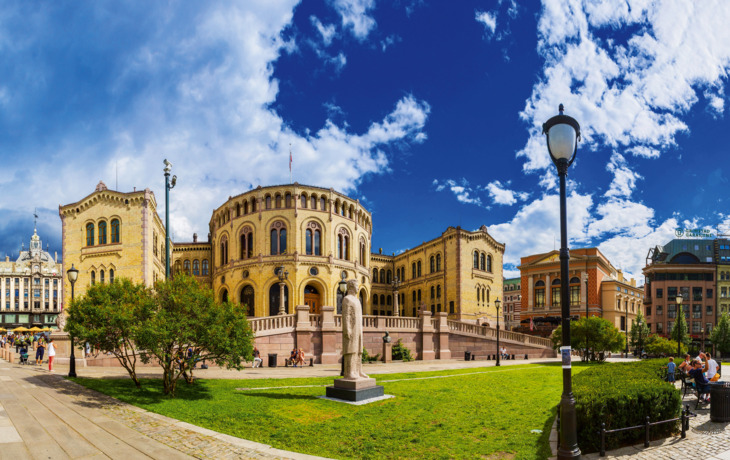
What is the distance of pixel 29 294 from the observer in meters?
93.9

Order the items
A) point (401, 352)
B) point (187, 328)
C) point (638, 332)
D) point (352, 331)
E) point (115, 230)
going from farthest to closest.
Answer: point (638, 332), point (115, 230), point (401, 352), point (352, 331), point (187, 328)

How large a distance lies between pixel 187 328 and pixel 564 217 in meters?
10.9

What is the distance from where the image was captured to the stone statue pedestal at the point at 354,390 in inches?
509

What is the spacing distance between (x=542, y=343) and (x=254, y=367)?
27484 millimetres

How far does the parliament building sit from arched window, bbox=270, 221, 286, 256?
100 millimetres

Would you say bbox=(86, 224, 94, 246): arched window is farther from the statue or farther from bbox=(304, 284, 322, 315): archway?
the statue

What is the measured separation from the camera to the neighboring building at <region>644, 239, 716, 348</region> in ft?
252

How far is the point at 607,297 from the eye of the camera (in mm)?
61719

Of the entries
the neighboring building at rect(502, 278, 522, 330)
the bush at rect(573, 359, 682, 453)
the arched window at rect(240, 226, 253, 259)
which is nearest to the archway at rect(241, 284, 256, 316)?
the arched window at rect(240, 226, 253, 259)

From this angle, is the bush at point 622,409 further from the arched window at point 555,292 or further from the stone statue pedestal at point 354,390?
the arched window at point 555,292

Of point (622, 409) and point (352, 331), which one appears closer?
point (622, 409)

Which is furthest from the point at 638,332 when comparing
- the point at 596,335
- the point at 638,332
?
the point at 596,335

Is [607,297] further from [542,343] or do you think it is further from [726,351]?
[542,343]

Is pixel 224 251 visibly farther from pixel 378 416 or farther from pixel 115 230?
pixel 378 416
